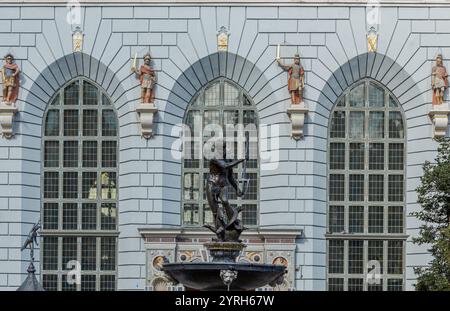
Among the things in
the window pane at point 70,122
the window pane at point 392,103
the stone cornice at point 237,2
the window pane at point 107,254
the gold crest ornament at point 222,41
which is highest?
the stone cornice at point 237,2

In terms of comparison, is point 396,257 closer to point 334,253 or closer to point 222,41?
point 334,253

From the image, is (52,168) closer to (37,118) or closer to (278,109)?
(37,118)

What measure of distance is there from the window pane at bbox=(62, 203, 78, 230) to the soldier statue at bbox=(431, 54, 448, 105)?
1480cm

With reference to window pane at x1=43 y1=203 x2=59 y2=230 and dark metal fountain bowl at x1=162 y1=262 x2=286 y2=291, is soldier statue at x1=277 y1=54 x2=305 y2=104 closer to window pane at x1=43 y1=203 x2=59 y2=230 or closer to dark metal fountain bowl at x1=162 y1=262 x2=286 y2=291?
window pane at x1=43 y1=203 x2=59 y2=230

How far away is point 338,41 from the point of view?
209 ft

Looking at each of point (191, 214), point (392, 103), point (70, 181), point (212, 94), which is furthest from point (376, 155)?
point (70, 181)

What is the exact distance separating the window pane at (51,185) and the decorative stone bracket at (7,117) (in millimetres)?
2307

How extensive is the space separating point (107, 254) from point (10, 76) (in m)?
7.99

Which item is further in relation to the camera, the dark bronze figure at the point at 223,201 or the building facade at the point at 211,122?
the building facade at the point at 211,122

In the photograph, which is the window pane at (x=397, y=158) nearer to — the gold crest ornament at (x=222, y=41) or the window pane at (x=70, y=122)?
the gold crest ornament at (x=222, y=41)

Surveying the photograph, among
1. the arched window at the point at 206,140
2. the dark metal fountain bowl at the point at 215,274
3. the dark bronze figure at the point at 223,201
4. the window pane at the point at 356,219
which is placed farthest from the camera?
the arched window at the point at 206,140

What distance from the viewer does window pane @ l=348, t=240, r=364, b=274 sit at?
210 ft

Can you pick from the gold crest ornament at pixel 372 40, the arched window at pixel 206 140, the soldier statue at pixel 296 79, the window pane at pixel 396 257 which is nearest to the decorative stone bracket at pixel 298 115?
the soldier statue at pixel 296 79

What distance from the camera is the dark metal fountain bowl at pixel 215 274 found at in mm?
41281
